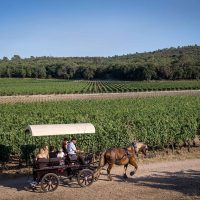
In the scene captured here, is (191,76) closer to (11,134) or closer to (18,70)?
(18,70)

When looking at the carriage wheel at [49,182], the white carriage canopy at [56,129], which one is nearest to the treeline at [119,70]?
the white carriage canopy at [56,129]

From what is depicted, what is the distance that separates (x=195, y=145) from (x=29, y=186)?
13.4 meters

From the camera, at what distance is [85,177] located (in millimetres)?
Answer: 16297

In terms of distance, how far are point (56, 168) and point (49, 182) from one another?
0.58 metres

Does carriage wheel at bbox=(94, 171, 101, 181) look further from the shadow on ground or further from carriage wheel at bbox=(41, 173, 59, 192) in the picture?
carriage wheel at bbox=(41, 173, 59, 192)

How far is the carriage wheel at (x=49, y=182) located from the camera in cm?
1542

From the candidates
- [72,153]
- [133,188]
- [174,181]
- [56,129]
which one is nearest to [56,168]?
[72,153]

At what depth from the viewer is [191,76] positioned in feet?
429

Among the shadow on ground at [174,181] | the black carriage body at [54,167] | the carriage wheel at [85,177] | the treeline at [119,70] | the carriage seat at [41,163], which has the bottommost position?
the shadow on ground at [174,181]

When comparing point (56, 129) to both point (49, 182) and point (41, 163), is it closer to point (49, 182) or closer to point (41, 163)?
point (41, 163)

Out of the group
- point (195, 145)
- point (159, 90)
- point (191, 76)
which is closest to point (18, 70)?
point (191, 76)

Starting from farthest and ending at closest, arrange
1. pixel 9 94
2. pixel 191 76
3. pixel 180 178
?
pixel 191 76 → pixel 9 94 → pixel 180 178

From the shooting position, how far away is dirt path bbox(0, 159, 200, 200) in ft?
49.8

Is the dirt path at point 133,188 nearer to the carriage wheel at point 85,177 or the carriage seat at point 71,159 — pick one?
the carriage wheel at point 85,177
